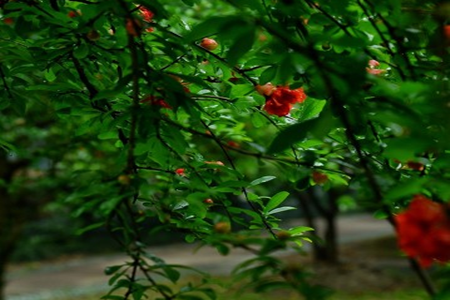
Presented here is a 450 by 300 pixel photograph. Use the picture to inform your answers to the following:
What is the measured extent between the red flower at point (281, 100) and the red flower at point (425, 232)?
2.98 ft

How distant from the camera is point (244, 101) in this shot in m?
1.97

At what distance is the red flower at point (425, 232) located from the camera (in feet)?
3.05

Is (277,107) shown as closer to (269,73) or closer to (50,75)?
(269,73)

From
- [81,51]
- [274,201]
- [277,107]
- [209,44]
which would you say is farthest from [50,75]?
[274,201]

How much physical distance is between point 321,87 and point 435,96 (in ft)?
1.03

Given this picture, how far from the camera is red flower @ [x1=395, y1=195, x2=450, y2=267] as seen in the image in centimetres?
93

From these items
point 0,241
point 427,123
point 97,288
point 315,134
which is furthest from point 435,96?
point 97,288

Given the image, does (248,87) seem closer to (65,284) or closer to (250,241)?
(250,241)

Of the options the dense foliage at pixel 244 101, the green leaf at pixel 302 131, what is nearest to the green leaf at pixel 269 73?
the dense foliage at pixel 244 101

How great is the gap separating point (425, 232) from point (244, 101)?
1.10 meters

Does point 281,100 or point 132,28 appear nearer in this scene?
point 132,28

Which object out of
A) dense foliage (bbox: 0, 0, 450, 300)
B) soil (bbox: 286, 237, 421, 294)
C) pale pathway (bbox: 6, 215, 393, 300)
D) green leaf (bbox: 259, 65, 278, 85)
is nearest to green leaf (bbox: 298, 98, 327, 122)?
dense foliage (bbox: 0, 0, 450, 300)

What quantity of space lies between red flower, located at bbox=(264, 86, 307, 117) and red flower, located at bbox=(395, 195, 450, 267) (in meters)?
0.91

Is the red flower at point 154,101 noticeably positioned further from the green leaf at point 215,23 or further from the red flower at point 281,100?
the red flower at point 281,100
